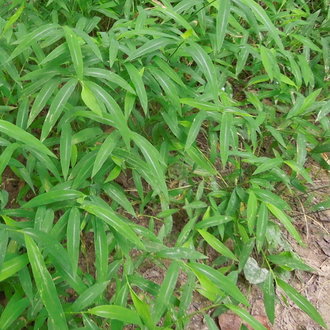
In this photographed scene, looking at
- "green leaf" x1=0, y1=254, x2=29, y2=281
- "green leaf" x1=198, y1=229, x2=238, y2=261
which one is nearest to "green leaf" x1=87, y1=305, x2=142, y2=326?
"green leaf" x1=0, y1=254, x2=29, y2=281

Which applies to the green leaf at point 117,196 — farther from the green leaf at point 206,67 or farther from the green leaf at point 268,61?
the green leaf at point 268,61

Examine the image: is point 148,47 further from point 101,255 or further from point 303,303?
point 303,303

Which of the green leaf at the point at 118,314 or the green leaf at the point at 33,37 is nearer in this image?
the green leaf at the point at 118,314

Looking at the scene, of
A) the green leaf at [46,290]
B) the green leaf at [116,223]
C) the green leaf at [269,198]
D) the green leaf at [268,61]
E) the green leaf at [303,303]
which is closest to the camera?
the green leaf at [46,290]

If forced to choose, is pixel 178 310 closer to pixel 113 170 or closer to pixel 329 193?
pixel 113 170

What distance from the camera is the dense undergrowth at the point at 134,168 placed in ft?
4.00

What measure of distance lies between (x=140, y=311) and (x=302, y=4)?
1.88 metres

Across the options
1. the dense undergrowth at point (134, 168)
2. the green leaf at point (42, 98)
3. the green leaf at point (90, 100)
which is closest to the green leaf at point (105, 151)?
the dense undergrowth at point (134, 168)

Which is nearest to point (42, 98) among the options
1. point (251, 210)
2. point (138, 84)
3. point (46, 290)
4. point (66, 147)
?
point (66, 147)

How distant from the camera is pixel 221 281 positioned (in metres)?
1.28

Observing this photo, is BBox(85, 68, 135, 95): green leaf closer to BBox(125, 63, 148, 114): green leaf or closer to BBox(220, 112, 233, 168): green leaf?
BBox(125, 63, 148, 114): green leaf

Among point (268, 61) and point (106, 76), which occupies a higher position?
point (106, 76)

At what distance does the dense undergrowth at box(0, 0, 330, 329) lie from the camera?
1219 millimetres

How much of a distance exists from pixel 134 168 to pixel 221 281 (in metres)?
0.44
